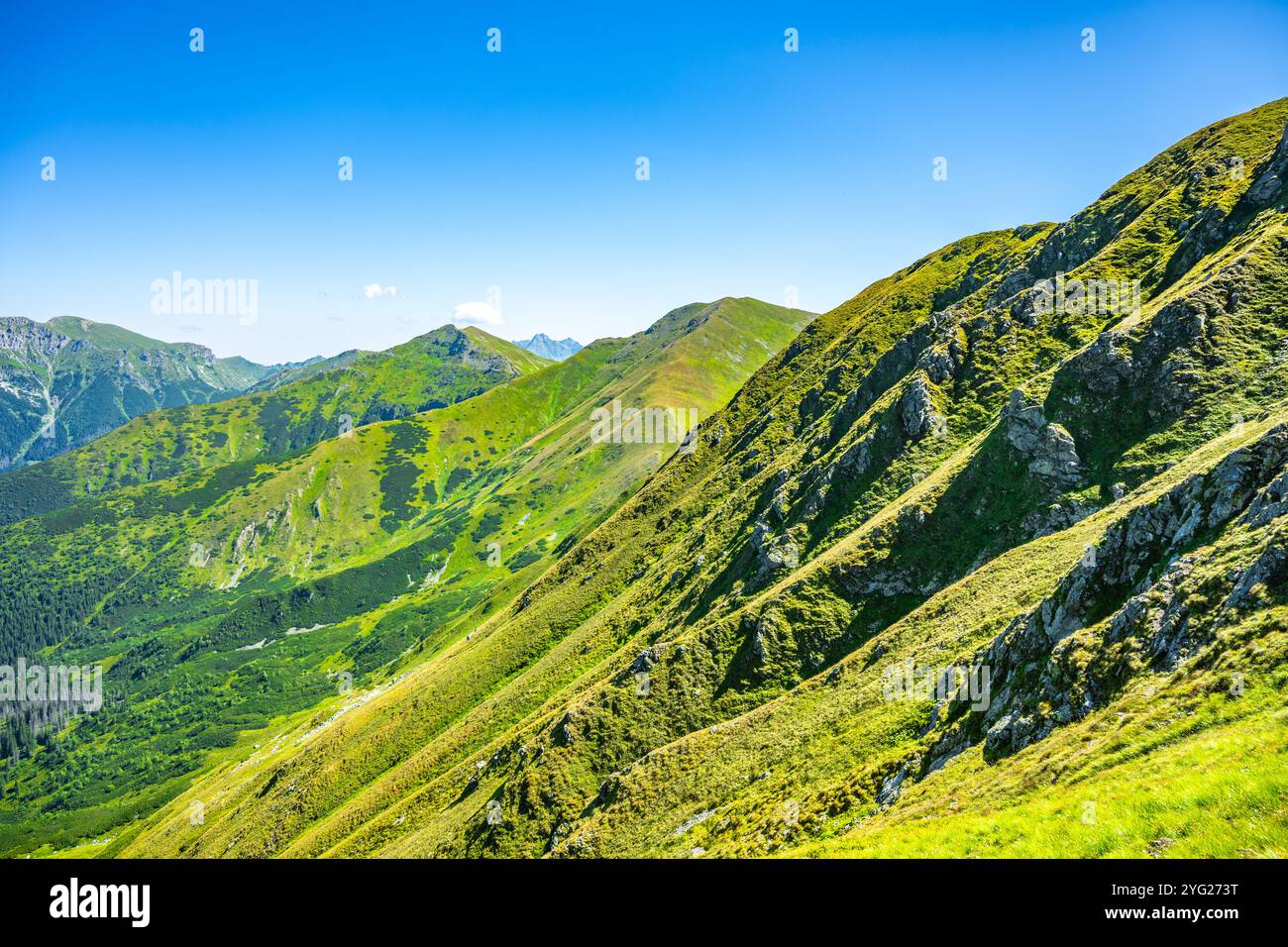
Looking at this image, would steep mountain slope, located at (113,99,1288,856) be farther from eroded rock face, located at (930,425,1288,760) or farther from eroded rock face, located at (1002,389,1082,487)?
eroded rock face, located at (1002,389,1082,487)

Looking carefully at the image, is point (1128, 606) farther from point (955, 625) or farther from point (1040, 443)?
point (1040, 443)

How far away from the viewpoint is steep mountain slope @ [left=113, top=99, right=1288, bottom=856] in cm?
2734

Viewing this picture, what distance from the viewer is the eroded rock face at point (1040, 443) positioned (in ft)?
210

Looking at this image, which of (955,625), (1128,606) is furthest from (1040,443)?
(1128,606)

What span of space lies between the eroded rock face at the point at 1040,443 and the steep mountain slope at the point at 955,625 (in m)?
0.28

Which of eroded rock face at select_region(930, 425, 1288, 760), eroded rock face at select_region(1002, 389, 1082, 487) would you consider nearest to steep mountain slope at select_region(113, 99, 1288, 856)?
eroded rock face at select_region(930, 425, 1288, 760)

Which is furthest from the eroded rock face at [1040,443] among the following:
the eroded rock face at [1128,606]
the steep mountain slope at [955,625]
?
the eroded rock face at [1128,606]

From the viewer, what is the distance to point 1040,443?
6694 cm

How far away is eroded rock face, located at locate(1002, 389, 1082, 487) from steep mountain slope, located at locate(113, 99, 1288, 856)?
0.91 feet

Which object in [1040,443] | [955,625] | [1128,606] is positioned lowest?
[955,625]

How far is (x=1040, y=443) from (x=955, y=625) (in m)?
25.1
